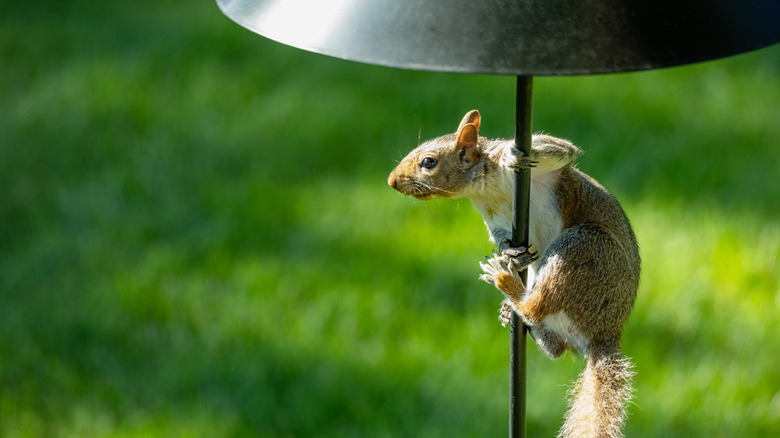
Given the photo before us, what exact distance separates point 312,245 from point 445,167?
1538 millimetres

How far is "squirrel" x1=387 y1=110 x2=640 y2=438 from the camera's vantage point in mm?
1354

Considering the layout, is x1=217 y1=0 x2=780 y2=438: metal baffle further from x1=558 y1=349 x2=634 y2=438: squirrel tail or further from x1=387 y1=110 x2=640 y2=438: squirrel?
x1=558 y1=349 x2=634 y2=438: squirrel tail

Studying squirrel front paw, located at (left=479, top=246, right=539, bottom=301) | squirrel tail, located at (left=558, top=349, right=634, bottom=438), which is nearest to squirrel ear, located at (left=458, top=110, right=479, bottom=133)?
squirrel front paw, located at (left=479, top=246, right=539, bottom=301)

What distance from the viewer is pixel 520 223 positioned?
3.95 feet

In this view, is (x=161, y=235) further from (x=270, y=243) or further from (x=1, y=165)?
(x=1, y=165)

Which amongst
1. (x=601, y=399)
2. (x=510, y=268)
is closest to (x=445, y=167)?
(x=510, y=268)

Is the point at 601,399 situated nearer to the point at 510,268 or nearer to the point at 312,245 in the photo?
the point at 510,268

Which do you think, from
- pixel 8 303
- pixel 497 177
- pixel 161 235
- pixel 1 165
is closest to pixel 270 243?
pixel 161 235

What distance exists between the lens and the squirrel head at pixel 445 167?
55.6 inches

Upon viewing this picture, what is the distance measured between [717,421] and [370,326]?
891mm

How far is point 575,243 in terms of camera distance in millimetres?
1368

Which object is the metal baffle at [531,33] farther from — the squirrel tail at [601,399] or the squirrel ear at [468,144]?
the squirrel tail at [601,399]

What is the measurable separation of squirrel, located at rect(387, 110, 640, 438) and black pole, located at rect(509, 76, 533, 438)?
0.21ft

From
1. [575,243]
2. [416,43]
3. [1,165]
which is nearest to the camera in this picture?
[416,43]
